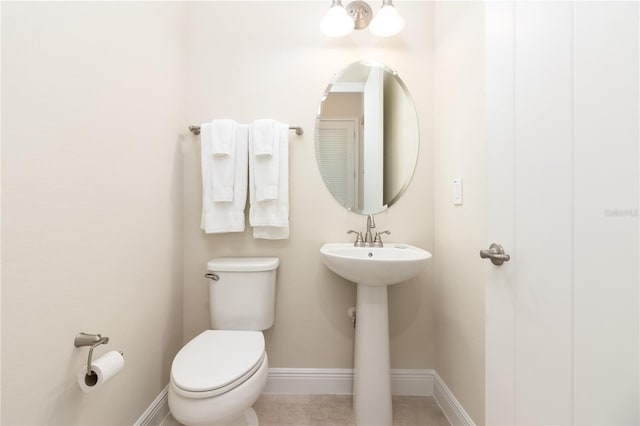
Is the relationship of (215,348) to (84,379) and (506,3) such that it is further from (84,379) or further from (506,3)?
(506,3)

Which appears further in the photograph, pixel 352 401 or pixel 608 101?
pixel 352 401

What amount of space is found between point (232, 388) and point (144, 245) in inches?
27.1

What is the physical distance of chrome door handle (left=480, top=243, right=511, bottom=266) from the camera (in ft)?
2.35

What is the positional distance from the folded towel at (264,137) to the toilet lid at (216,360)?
0.89 metres

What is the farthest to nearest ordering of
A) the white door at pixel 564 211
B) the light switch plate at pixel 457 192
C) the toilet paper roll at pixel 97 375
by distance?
the light switch plate at pixel 457 192 → the toilet paper roll at pixel 97 375 → the white door at pixel 564 211

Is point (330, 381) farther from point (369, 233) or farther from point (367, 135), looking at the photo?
point (367, 135)

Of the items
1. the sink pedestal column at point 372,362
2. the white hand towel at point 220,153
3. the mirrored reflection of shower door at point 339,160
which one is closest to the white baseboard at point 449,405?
the sink pedestal column at point 372,362

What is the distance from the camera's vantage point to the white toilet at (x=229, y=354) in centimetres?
89

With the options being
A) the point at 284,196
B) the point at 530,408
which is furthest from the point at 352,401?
the point at 284,196

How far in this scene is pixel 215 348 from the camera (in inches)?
43.0

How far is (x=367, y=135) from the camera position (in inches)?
60.0

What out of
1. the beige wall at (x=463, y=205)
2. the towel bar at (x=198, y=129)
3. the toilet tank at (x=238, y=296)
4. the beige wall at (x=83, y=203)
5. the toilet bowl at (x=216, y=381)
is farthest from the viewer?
the towel bar at (x=198, y=129)

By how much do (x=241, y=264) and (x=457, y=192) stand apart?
1.10 metres

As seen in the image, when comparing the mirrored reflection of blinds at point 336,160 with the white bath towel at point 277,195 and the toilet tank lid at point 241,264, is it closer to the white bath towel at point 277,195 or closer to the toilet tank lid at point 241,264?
the white bath towel at point 277,195
